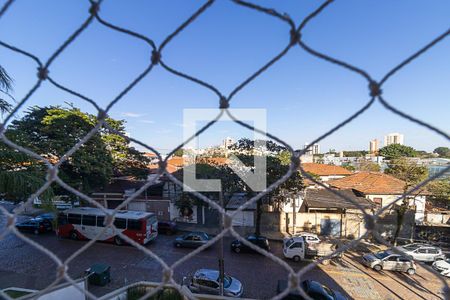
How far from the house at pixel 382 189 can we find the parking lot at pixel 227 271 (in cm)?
341

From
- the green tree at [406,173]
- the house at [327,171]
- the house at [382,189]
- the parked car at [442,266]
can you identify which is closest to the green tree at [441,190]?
the house at [382,189]

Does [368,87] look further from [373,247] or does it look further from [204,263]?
[373,247]

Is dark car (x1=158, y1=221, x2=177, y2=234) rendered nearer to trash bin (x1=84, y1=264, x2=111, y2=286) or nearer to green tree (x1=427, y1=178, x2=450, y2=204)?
trash bin (x1=84, y1=264, x2=111, y2=286)

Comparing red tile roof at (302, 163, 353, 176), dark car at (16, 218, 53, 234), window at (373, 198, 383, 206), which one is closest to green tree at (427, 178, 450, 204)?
window at (373, 198, 383, 206)

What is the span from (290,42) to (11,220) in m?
0.83

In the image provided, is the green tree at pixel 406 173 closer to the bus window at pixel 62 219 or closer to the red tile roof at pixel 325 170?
the red tile roof at pixel 325 170

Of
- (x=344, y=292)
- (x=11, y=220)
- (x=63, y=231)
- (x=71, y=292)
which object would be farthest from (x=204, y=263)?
(x=11, y=220)

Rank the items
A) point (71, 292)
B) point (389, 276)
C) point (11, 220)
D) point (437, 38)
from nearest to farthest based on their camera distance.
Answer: point (437, 38) → point (11, 220) → point (71, 292) → point (389, 276)

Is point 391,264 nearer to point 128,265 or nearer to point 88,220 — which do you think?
point 128,265

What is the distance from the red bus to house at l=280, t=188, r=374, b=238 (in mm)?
5082

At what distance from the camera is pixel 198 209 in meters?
11.7

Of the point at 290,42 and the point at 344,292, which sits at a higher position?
the point at 290,42

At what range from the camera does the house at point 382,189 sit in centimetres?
1088

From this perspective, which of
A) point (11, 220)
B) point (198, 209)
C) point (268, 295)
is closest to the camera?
point (11, 220)
